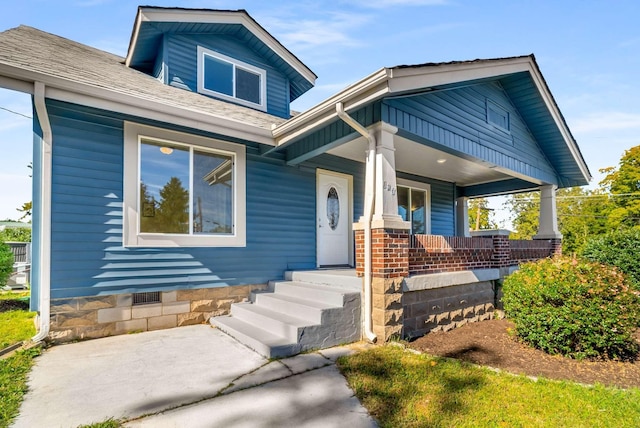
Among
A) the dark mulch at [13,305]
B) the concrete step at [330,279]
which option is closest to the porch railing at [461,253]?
the concrete step at [330,279]

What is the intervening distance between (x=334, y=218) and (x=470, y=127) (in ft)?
10.4

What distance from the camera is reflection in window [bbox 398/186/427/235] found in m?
8.85

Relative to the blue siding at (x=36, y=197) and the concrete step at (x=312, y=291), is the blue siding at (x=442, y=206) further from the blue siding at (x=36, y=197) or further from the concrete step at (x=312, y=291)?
the blue siding at (x=36, y=197)

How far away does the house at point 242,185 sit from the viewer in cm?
421

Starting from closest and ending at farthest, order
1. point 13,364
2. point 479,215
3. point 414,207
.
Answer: point 13,364, point 414,207, point 479,215

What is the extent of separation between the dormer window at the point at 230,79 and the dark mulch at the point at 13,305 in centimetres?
576

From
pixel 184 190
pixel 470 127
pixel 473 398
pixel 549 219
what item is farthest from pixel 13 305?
pixel 549 219

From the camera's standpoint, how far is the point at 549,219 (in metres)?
8.59

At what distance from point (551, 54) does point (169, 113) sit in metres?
8.42

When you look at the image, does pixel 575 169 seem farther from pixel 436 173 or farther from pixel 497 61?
pixel 497 61

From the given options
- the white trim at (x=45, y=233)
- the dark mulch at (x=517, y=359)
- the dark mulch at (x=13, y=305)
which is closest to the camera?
the dark mulch at (x=517, y=359)

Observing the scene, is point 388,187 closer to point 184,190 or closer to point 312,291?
point 312,291

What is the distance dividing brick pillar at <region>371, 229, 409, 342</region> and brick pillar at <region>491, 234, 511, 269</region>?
3104 mm

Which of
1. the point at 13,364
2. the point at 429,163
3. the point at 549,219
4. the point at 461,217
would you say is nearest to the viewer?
the point at 13,364
